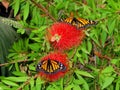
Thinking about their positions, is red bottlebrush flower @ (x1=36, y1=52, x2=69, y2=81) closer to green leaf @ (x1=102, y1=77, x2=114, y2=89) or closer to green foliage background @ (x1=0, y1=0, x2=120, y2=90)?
green foliage background @ (x1=0, y1=0, x2=120, y2=90)

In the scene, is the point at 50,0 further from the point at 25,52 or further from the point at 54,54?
the point at 54,54

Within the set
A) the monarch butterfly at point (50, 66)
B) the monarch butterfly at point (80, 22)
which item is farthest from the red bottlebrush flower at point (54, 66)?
the monarch butterfly at point (80, 22)

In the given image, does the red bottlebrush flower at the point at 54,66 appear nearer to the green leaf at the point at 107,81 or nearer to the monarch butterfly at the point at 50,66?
the monarch butterfly at the point at 50,66

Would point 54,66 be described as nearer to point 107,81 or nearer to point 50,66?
point 50,66

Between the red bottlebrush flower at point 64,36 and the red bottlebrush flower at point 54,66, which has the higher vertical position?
the red bottlebrush flower at point 64,36

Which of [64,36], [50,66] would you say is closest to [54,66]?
[50,66]
